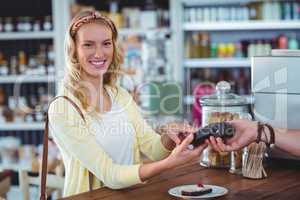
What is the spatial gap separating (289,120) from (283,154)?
14cm

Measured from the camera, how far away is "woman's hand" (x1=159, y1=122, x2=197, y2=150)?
80.9 inches

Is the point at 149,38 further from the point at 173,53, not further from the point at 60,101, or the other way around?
the point at 60,101

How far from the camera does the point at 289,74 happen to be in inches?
86.1

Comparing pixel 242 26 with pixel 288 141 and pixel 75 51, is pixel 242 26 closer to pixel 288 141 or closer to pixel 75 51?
pixel 75 51

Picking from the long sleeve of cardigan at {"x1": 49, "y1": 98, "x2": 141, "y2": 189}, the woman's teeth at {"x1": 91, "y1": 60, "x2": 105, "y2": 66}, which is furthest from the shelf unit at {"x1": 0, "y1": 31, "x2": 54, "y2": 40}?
the long sleeve of cardigan at {"x1": 49, "y1": 98, "x2": 141, "y2": 189}

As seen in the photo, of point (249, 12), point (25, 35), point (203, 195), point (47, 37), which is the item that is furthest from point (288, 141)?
point (25, 35)

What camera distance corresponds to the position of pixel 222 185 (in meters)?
1.94

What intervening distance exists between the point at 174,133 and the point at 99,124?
0.96ft

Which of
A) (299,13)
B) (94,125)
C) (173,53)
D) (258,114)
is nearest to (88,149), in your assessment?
(94,125)

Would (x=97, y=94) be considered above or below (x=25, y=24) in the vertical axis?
below

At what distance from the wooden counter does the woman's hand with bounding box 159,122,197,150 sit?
0.37ft

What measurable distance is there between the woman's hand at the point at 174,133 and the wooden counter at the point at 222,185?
4.5 inches

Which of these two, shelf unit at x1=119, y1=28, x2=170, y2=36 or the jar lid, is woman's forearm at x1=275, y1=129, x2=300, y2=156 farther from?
shelf unit at x1=119, y1=28, x2=170, y2=36

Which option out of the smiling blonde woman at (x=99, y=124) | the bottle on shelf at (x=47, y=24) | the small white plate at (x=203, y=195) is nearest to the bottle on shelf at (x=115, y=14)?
the bottle on shelf at (x=47, y=24)
